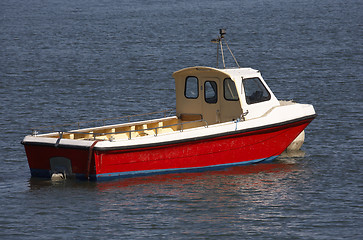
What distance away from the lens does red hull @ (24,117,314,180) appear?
60.7 ft

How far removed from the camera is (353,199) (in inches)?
719

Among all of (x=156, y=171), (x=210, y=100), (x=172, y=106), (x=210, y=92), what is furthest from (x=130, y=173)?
(x=172, y=106)

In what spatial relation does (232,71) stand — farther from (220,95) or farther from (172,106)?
(172,106)

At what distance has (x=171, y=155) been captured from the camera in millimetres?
19297

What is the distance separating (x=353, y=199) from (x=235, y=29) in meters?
49.1

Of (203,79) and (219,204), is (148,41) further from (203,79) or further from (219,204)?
(219,204)

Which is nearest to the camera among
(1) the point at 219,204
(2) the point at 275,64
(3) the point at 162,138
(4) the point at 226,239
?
(4) the point at 226,239

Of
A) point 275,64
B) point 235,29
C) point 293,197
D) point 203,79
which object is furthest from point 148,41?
point 293,197

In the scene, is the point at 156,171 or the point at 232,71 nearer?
the point at 156,171

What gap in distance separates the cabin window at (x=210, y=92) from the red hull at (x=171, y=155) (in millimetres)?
1593

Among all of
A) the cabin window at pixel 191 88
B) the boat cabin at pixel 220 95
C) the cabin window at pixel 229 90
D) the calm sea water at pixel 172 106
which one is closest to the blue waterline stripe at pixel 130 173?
the calm sea water at pixel 172 106

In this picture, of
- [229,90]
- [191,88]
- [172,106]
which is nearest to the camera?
[229,90]

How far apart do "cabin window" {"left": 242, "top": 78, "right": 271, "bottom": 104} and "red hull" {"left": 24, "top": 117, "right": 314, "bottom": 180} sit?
94 cm

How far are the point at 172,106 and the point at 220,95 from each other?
1104 centimetres
